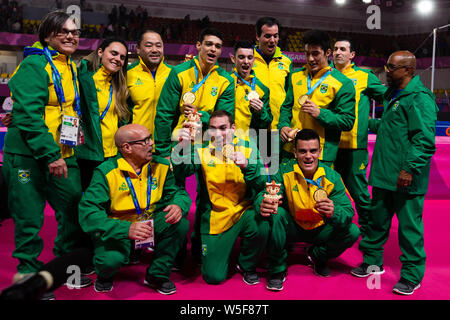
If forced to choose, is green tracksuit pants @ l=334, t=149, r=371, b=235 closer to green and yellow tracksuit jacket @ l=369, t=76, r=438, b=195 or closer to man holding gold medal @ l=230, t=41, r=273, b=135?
green and yellow tracksuit jacket @ l=369, t=76, r=438, b=195

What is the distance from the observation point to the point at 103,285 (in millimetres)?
2639

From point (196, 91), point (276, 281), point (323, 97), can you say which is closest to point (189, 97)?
point (196, 91)

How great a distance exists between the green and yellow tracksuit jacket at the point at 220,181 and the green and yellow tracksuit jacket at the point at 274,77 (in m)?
0.72

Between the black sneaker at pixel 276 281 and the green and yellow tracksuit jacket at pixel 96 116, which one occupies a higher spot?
the green and yellow tracksuit jacket at pixel 96 116

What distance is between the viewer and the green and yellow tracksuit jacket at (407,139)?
2586 mm

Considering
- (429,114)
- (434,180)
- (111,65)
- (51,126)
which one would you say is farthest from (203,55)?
(434,180)

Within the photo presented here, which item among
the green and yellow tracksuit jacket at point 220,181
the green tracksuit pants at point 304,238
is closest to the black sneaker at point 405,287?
the green tracksuit pants at point 304,238

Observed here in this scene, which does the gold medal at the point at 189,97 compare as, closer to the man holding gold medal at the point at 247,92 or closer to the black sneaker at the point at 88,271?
the man holding gold medal at the point at 247,92

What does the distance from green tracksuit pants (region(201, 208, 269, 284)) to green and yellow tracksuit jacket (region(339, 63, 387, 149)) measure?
4.31 ft

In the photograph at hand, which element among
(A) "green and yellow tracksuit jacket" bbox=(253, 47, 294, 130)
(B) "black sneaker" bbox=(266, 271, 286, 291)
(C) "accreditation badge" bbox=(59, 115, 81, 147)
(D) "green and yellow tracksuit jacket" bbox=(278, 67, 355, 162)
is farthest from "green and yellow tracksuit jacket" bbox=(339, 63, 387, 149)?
(C) "accreditation badge" bbox=(59, 115, 81, 147)

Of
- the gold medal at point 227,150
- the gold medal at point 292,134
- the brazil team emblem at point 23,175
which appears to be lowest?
the brazil team emblem at point 23,175

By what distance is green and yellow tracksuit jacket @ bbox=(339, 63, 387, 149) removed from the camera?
3574 mm

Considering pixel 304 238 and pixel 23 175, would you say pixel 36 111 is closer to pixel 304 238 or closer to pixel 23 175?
pixel 23 175
